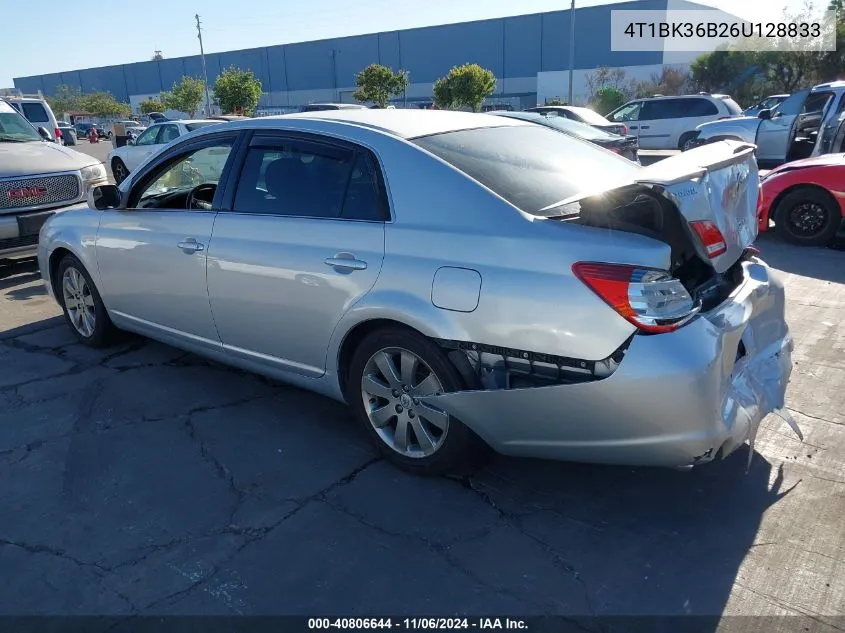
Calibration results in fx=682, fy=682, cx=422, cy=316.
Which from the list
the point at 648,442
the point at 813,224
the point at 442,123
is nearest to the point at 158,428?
the point at 442,123

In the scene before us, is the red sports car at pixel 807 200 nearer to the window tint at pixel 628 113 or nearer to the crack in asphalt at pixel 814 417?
the crack in asphalt at pixel 814 417

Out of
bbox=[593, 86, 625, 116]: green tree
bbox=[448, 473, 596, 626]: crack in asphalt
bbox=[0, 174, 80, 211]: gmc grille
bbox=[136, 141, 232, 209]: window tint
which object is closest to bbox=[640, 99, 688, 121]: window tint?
bbox=[0, 174, 80, 211]: gmc grille

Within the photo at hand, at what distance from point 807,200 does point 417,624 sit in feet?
25.8

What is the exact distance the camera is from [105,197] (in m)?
4.72

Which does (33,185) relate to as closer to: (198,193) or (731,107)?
(198,193)

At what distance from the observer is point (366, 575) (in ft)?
8.73

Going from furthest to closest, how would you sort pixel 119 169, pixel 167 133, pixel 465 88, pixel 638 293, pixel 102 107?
1. pixel 102 107
2. pixel 465 88
3. pixel 119 169
4. pixel 167 133
5. pixel 638 293

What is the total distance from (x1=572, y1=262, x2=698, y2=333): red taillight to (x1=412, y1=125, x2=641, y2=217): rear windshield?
0.47m

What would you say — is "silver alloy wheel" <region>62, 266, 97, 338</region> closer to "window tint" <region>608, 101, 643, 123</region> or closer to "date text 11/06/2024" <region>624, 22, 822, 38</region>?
"window tint" <region>608, 101, 643, 123</region>

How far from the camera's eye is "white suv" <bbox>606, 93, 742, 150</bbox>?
21.0 metres

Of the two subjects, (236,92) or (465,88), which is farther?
(236,92)

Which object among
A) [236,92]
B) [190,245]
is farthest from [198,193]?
[236,92]

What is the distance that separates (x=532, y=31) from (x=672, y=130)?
150 feet

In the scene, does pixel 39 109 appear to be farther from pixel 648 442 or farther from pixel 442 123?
pixel 648 442
